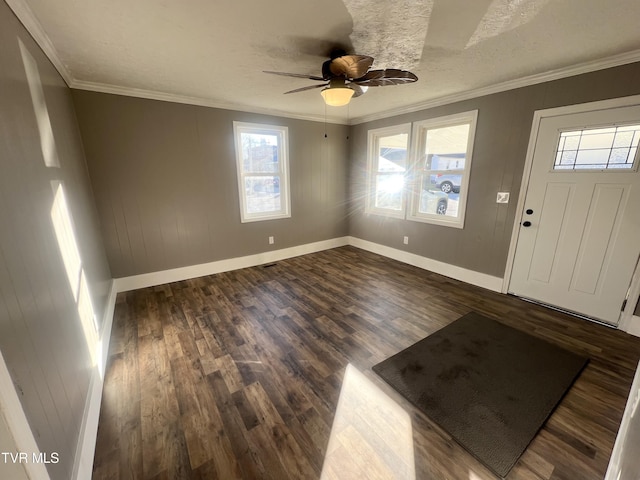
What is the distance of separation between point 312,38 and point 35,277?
2.23m

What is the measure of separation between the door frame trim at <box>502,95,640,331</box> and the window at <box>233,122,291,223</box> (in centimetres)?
330

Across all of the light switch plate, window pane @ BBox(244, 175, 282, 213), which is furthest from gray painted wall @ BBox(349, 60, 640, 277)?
window pane @ BBox(244, 175, 282, 213)

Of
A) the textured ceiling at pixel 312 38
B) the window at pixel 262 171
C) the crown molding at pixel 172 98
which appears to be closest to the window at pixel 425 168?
the textured ceiling at pixel 312 38

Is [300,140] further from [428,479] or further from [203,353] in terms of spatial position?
[428,479]

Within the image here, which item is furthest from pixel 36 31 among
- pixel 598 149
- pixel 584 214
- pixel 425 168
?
pixel 584 214

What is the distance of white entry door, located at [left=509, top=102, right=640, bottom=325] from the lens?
91.7 inches

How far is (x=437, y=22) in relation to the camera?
1.71 m

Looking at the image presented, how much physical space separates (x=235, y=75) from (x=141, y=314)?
9.03 ft

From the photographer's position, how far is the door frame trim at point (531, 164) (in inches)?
90.7

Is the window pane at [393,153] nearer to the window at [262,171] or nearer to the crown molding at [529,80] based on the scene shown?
the crown molding at [529,80]

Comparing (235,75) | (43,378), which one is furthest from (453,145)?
(43,378)

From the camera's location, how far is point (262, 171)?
418 centimetres

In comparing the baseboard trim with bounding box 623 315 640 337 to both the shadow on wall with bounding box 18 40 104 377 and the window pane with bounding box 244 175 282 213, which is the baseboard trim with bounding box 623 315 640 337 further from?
the shadow on wall with bounding box 18 40 104 377

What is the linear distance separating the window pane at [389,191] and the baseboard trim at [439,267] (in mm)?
779
